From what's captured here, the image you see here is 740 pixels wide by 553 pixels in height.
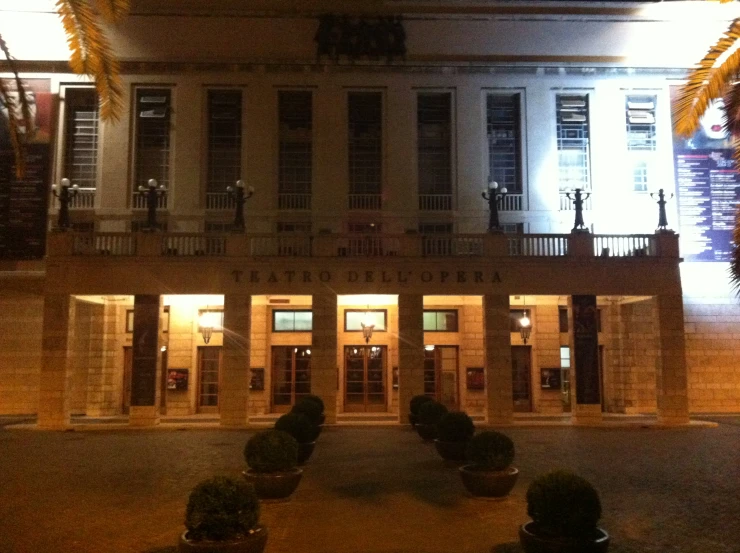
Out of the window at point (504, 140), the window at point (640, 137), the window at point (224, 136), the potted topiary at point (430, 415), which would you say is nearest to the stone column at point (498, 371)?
the potted topiary at point (430, 415)

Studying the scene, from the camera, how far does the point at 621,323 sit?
2752cm

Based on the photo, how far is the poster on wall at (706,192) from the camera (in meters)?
27.3

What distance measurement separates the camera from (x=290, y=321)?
1091 inches

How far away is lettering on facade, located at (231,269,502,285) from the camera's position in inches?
935

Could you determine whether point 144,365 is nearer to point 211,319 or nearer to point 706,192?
point 211,319

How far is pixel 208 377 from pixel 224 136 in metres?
10.4

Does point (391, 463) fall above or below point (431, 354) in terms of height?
below

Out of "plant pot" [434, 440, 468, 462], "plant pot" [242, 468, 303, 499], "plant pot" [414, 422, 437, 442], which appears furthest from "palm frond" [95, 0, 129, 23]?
"plant pot" [414, 422, 437, 442]

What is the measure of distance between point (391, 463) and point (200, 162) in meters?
17.5

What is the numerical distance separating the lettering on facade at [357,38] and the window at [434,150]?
2.51 m

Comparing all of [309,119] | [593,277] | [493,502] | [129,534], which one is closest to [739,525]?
[493,502]

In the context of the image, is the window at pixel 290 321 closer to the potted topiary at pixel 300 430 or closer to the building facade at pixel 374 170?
the building facade at pixel 374 170

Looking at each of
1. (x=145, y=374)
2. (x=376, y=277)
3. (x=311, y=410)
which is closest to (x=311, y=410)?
(x=311, y=410)

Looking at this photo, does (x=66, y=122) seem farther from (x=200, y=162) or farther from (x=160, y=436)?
(x=160, y=436)
